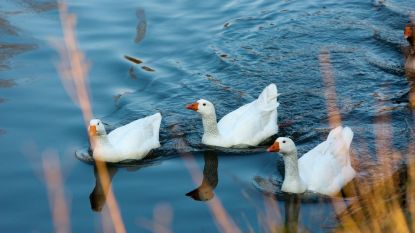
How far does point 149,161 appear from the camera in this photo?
9656 mm

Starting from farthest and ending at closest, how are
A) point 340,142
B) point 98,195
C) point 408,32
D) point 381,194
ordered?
1. point 408,32
2. point 340,142
3. point 98,195
4. point 381,194

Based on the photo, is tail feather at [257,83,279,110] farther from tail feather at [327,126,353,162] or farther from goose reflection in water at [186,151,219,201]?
tail feather at [327,126,353,162]

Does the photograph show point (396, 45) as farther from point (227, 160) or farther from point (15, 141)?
point (15, 141)

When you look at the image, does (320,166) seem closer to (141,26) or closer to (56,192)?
(56,192)

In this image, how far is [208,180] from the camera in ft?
30.0

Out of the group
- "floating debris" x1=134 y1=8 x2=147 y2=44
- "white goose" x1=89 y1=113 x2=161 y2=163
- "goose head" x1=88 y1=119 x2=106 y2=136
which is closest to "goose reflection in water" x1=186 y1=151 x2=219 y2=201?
"white goose" x1=89 y1=113 x2=161 y2=163

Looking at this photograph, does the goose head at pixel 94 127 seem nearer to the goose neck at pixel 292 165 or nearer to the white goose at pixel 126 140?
the white goose at pixel 126 140

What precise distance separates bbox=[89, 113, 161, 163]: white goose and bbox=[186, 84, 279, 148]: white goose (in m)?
0.56

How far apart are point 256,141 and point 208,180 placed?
1.14m

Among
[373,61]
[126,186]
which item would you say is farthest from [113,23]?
[126,186]

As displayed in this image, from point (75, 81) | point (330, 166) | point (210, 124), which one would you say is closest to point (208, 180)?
point (210, 124)

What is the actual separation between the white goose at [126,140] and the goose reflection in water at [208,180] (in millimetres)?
687

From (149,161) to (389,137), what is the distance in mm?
3007

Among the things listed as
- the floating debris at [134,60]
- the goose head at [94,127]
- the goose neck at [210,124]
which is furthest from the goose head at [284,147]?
the floating debris at [134,60]
